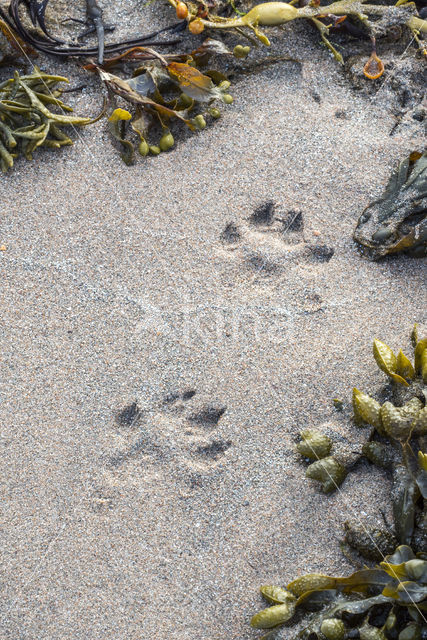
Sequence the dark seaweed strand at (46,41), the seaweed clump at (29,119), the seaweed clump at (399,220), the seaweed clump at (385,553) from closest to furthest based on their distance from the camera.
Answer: the seaweed clump at (385,553) < the seaweed clump at (399,220) < the seaweed clump at (29,119) < the dark seaweed strand at (46,41)

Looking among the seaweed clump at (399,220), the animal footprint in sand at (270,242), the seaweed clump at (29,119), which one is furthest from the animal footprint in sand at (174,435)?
the seaweed clump at (29,119)

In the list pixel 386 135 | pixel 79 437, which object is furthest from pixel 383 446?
pixel 386 135

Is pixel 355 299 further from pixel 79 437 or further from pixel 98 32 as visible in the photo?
pixel 98 32

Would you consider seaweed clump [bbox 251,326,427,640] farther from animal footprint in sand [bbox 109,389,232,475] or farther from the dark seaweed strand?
the dark seaweed strand

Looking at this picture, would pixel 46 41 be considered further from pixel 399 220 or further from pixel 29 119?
pixel 399 220

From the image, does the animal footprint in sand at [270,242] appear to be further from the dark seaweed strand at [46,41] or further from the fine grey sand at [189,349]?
the dark seaweed strand at [46,41]

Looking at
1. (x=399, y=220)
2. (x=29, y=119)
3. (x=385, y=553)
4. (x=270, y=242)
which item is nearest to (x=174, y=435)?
(x=385, y=553)
